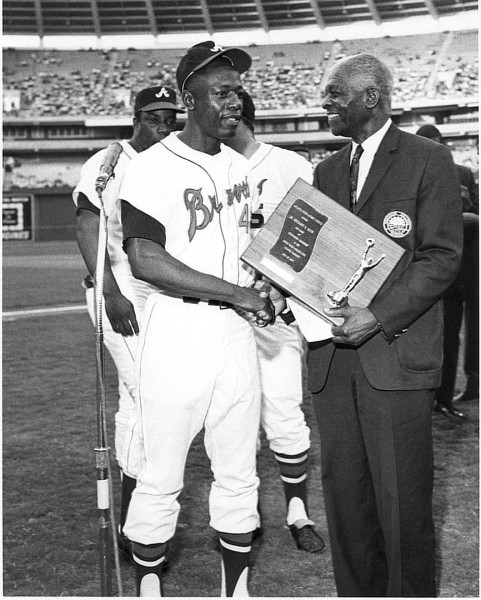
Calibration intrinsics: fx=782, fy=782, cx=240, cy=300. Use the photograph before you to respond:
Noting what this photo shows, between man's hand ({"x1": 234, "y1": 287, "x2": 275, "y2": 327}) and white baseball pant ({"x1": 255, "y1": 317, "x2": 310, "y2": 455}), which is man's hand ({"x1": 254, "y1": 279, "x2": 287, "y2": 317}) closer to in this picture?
man's hand ({"x1": 234, "y1": 287, "x2": 275, "y2": 327})

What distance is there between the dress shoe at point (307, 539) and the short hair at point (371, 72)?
213 cm

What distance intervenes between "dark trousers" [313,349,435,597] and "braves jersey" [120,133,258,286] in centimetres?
56

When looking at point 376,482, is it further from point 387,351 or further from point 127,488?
point 127,488

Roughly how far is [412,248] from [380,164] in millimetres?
304

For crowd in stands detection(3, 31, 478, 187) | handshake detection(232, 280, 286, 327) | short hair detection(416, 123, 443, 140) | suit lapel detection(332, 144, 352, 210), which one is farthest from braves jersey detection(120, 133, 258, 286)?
crowd in stands detection(3, 31, 478, 187)

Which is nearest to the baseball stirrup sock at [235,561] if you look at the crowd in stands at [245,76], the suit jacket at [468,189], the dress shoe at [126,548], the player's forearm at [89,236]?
the dress shoe at [126,548]

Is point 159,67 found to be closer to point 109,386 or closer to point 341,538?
point 109,386

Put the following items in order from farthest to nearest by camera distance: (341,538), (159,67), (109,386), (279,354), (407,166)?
(159,67) → (109,386) → (279,354) → (341,538) → (407,166)

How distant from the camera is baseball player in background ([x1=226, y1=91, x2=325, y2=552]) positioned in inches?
156

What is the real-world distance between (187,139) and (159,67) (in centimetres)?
4118

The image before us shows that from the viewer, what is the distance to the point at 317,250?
8.48ft

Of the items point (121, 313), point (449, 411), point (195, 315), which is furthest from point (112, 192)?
point (449, 411)

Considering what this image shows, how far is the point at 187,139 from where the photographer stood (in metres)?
2.89

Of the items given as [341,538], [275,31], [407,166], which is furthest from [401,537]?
[275,31]
